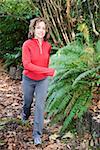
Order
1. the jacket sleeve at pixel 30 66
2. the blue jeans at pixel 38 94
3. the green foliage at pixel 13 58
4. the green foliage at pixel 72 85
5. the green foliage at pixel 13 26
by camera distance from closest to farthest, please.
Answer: the jacket sleeve at pixel 30 66
the blue jeans at pixel 38 94
the green foliage at pixel 72 85
the green foliage at pixel 13 58
the green foliage at pixel 13 26

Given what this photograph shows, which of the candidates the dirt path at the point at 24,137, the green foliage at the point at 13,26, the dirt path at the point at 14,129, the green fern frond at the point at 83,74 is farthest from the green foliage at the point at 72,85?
the green foliage at the point at 13,26

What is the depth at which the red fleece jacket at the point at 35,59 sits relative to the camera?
16.5 ft

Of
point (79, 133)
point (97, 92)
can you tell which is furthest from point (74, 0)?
point (79, 133)

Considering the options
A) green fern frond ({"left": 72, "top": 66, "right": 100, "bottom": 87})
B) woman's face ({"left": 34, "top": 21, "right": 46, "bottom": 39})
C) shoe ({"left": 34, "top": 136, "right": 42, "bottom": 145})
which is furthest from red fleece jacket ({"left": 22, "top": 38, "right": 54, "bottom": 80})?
shoe ({"left": 34, "top": 136, "right": 42, "bottom": 145})

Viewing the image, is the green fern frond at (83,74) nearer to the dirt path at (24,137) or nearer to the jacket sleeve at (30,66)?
the jacket sleeve at (30,66)

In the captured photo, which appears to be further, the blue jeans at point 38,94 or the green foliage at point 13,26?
the green foliage at point 13,26

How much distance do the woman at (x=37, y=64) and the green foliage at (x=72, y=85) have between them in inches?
16.7

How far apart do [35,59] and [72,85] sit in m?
0.68

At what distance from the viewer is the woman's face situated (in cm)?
505

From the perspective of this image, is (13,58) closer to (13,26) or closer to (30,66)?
(13,26)

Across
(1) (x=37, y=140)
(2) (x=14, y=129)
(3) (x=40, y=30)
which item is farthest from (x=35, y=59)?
(2) (x=14, y=129)

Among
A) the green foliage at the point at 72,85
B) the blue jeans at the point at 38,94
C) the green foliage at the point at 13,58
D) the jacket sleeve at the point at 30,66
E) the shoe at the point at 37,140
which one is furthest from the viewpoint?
the green foliage at the point at 13,58

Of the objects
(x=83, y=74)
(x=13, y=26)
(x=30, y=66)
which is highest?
(x=13, y=26)

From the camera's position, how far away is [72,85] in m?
5.38
